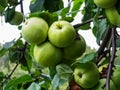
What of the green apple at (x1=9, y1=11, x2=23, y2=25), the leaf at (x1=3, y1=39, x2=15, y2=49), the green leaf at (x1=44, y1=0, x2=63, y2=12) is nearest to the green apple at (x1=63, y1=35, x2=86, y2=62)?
the green leaf at (x1=44, y1=0, x2=63, y2=12)

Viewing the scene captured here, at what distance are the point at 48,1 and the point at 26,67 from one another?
510 millimetres

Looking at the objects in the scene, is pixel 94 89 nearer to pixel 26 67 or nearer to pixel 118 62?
pixel 118 62

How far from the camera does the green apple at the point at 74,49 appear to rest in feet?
3.02

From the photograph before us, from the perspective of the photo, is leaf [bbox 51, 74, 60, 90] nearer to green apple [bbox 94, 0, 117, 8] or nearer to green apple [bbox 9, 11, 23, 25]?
green apple [bbox 94, 0, 117, 8]

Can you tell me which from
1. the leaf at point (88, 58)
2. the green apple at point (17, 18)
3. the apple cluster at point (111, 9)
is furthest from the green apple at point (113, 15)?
the green apple at point (17, 18)

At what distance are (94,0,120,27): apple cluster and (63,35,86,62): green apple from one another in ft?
0.31

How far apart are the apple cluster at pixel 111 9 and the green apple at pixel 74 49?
93 mm

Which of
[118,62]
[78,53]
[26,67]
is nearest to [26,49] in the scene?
[26,67]

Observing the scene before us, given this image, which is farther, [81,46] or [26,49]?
[26,49]

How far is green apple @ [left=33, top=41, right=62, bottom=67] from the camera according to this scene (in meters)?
0.91

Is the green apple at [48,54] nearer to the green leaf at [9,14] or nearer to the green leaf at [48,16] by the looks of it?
the green leaf at [48,16]

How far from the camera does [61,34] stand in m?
0.90

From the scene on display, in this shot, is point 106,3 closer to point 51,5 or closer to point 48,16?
point 48,16

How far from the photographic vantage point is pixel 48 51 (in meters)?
0.92
